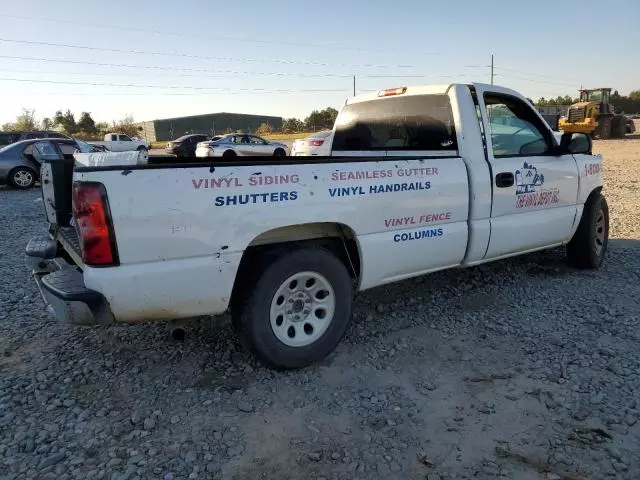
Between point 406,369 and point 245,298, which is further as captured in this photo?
point 406,369

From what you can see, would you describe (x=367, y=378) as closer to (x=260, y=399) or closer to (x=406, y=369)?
(x=406, y=369)

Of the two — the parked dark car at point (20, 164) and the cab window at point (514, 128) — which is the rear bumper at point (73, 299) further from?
the parked dark car at point (20, 164)

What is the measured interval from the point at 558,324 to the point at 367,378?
1.83 m

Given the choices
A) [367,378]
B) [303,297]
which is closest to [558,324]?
[367,378]

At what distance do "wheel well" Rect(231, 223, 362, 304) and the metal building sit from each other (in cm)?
7152

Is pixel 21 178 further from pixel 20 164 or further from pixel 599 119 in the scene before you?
pixel 599 119

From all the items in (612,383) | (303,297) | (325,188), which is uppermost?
(325,188)

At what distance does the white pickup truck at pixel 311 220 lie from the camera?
293 cm

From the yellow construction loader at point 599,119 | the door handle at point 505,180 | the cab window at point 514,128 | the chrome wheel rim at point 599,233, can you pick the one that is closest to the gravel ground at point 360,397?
the chrome wheel rim at point 599,233

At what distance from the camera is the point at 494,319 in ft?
14.6

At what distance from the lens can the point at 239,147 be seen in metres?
26.7

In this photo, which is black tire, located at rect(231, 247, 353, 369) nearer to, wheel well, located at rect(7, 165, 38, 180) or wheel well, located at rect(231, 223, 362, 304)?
wheel well, located at rect(231, 223, 362, 304)

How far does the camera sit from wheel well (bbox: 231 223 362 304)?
3377 millimetres

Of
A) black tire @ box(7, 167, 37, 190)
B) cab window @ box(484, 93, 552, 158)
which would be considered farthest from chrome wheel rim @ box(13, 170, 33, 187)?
cab window @ box(484, 93, 552, 158)
